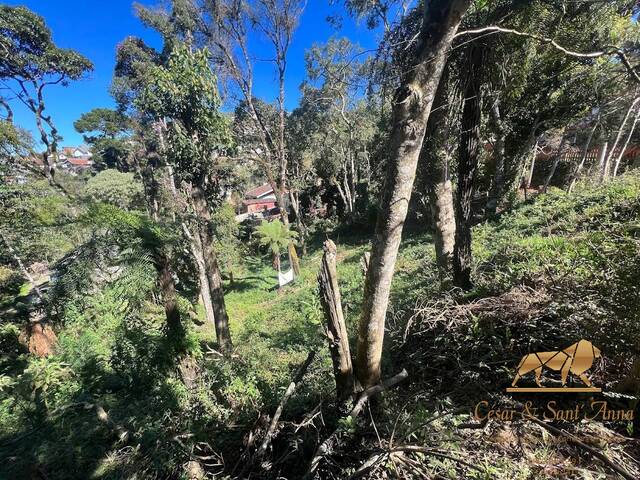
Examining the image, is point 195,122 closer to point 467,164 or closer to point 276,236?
point 467,164

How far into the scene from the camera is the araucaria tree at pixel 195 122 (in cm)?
674

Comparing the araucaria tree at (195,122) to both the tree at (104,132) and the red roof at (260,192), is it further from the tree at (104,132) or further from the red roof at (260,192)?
the red roof at (260,192)

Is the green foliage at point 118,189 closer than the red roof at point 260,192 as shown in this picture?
Yes

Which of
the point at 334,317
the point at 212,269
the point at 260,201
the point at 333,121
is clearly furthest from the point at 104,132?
the point at 334,317

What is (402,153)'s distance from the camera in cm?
208

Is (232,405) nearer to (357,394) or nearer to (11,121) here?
(357,394)

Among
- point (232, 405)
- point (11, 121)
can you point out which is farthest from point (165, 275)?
point (11, 121)

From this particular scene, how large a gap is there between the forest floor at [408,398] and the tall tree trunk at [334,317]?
0.36 meters

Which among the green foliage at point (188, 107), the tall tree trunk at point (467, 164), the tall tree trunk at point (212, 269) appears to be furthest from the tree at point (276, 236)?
the tall tree trunk at point (467, 164)

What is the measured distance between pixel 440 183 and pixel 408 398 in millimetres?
3013

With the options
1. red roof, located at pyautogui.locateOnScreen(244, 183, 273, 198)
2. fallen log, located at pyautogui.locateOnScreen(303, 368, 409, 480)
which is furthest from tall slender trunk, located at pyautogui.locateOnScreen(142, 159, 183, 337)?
red roof, located at pyautogui.locateOnScreen(244, 183, 273, 198)

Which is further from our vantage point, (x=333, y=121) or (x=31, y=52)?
(x=333, y=121)

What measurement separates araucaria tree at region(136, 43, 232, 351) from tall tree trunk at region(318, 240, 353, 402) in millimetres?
4988

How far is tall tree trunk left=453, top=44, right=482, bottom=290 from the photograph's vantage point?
321 cm
